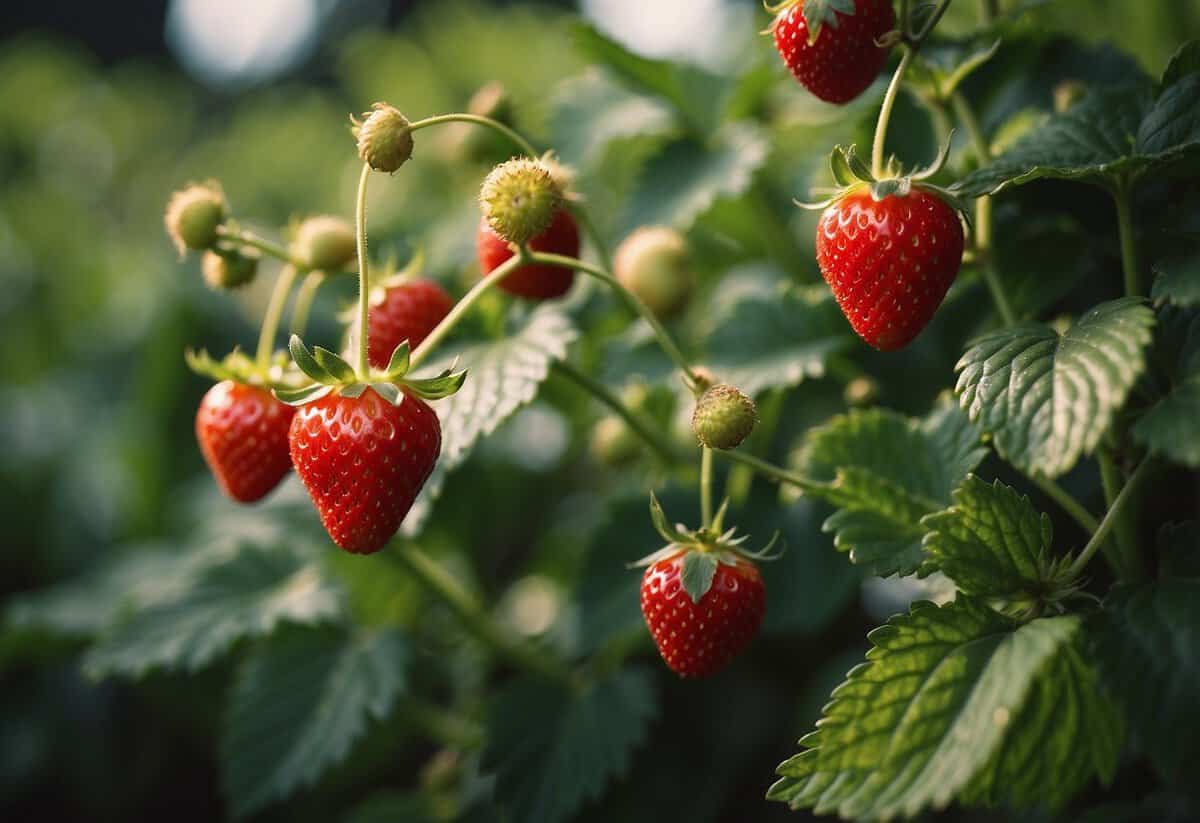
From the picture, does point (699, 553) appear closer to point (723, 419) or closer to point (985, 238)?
point (723, 419)

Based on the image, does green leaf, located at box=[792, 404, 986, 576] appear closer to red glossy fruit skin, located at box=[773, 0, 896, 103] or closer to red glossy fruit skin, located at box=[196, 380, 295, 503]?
red glossy fruit skin, located at box=[773, 0, 896, 103]

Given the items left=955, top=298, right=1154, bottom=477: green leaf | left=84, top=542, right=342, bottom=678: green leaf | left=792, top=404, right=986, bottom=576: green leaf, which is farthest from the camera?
left=84, top=542, right=342, bottom=678: green leaf

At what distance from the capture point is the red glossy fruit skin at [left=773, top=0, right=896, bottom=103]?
830 mm

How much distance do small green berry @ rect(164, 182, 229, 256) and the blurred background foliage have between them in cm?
26

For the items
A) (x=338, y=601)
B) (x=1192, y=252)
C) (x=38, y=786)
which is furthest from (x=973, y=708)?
(x=38, y=786)

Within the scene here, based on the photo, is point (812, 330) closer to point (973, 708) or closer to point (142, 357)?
point (973, 708)

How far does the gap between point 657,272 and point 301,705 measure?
0.71 m

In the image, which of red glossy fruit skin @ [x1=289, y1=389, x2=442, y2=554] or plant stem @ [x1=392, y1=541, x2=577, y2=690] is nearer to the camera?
red glossy fruit skin @ [x1=289, y1=389, x2=442, y2=554]

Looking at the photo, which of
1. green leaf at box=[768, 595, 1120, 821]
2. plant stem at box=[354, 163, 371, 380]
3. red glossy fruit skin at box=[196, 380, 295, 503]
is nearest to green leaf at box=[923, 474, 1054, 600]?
green leaf at box=[768, 595, 1120, 821]

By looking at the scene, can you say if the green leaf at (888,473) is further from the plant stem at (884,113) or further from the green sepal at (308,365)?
the green sepal at (308,365)

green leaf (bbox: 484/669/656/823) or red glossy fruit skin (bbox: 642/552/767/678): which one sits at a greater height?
red glossy fruit skin (bbox: 642/552/767/678)

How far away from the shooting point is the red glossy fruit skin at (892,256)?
79cm

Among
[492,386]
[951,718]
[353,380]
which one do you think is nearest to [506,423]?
[492,386]

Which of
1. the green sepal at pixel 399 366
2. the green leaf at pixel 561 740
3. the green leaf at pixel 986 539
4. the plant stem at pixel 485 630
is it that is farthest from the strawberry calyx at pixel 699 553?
the plant stem at pixel 485 630
